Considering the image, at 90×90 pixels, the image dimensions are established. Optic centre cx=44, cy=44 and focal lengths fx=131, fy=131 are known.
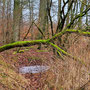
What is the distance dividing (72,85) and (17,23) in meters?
8.80

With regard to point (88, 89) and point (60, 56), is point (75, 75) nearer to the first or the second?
point (88, 89)

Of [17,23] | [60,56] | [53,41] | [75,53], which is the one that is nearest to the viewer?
[75,53]

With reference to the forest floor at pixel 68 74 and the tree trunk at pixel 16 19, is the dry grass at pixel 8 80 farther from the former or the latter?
the tree trunk at pixel 16 19

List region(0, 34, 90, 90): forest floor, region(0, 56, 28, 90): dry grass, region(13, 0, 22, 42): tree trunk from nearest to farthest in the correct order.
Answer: region(0, 34, 90, 90): forest floor
region(0, 56, 28, 90): dry grass
region(13, 0, 22, 42): tree trunk

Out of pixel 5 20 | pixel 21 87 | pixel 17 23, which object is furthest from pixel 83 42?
pixel 5 20

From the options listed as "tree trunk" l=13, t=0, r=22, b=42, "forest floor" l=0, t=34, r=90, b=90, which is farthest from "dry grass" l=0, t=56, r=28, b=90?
"tree trunk" l=13, t=0, r=22, b=42

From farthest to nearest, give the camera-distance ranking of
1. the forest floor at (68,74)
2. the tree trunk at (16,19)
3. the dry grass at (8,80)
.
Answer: the tree trunk at (16,19)
the dry grass at (8,80)
the forest floor at (68,74)

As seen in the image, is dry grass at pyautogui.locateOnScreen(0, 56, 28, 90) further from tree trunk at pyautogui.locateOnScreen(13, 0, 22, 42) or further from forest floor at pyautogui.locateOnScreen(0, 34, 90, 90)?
tree trunk at pyautogui.locateOnScreen(13, 0, 22, 42)

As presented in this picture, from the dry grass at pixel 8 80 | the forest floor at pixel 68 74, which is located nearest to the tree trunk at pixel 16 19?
the dry grass at pixel 8 80

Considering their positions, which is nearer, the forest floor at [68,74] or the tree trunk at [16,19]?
the forest floor at [68,74]

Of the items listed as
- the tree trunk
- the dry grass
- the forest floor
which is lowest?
the dry grass

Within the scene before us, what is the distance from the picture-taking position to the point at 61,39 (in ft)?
14.4

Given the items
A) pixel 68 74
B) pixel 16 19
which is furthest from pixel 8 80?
pixel 16 19

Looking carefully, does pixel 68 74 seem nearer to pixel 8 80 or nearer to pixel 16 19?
pixel 8 80
